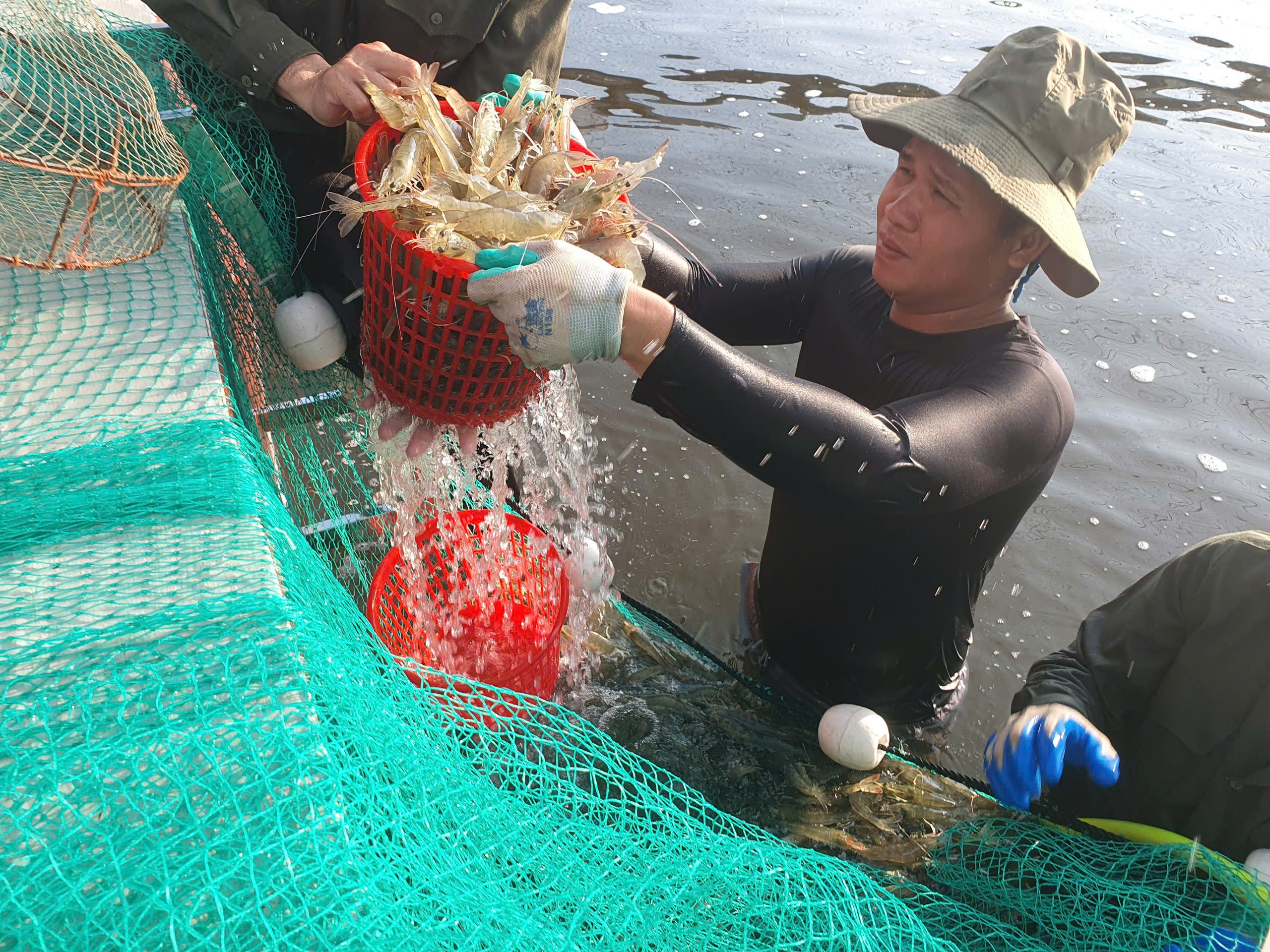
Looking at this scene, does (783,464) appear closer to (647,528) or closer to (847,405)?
(847,405)

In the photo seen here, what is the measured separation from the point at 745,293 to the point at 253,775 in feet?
7.54

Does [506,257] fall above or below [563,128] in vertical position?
below

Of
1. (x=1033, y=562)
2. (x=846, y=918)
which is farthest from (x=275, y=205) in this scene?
(x=1033, y=562)

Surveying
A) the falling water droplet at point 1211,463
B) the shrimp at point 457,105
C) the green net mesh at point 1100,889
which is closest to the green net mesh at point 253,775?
the green net mesh at point 1100,889

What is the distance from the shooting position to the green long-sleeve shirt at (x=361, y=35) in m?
2.41

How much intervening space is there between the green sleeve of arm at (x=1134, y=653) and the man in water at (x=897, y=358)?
1.26ft

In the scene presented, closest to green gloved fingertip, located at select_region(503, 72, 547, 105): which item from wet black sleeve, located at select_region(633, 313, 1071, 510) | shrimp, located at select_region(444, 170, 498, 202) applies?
shrimp, located at select_region(444, 170, 498, 202)

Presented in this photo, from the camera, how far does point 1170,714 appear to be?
2.31 meters

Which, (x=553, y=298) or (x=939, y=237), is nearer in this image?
(x=553, y=298)

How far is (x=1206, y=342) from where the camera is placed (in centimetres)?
549

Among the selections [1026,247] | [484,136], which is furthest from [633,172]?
[1026,247]

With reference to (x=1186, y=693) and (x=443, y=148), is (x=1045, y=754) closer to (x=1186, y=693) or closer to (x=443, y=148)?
(x=1186, y=693)

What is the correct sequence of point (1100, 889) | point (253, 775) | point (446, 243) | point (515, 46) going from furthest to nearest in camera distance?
point (515, 46) < point (1100, 889) < point (446, 243) < point (253, 775)

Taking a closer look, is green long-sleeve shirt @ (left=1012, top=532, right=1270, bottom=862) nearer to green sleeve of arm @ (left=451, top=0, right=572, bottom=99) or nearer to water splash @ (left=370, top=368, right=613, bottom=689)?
water splash @ (left=370, top=368, right=613, bottom=689)
